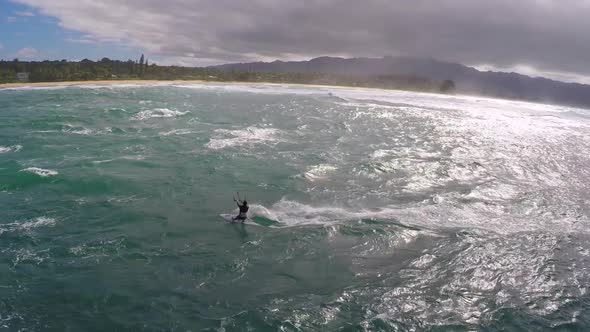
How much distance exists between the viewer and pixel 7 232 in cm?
1355

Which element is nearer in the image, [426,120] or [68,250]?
[68,250]

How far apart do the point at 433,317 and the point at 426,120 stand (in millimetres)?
34712

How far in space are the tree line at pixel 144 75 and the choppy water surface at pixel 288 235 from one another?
185 ft

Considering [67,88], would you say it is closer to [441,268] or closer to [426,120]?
[426,120]

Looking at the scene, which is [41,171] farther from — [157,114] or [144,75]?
[144,75]

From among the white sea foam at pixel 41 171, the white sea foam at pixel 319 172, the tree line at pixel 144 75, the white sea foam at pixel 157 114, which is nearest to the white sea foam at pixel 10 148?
the white sea foam at pixel 41 171

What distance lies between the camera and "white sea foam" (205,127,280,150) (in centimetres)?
2656

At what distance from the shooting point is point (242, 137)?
2872cm

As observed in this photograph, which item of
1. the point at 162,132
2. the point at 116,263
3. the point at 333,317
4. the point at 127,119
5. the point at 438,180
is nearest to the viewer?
the point at 333,317

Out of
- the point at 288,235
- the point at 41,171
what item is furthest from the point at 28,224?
the point at 288,235

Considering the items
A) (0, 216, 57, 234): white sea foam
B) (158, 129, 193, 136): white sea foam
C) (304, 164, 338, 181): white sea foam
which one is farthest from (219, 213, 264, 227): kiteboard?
(158, 129, 193, 136): white sea foam

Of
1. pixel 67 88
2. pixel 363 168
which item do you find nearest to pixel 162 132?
pixel 363 168

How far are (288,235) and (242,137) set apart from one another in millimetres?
15826

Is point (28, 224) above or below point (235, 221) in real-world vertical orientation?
below
